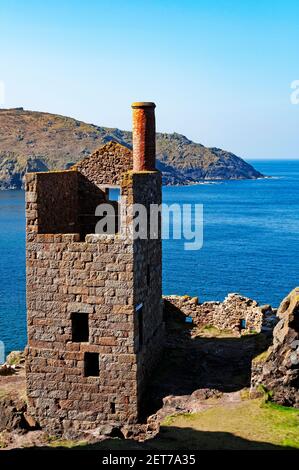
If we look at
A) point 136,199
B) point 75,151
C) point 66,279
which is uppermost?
point 75,151

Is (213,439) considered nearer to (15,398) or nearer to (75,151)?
(15,398)

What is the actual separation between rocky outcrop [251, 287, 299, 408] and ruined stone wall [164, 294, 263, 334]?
6.57 m

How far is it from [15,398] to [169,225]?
72034mm

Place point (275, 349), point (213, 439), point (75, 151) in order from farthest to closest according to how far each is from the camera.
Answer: point (75, 151)
point (275, 349)
point (213, 439)

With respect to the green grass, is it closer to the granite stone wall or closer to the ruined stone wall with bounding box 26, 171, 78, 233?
the granite stone wall

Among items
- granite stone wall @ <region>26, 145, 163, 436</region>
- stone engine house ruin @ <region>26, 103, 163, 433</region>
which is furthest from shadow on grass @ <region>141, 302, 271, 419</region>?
granite stone wall @ <region>26, 145, 163, 436</region>

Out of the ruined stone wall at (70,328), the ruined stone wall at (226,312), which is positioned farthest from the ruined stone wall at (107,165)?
the ruined stone wall at (226,312)

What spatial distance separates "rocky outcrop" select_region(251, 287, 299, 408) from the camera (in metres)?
18.2

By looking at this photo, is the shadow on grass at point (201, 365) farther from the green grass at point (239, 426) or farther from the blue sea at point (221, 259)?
the blue sea at point (221, 259)

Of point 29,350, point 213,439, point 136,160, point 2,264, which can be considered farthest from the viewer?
point 2,264

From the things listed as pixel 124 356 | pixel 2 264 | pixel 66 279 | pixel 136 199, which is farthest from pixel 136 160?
pixel 2 264

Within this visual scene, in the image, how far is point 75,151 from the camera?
631 feet

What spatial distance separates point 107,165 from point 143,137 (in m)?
2.13

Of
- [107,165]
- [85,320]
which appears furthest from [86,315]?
[107,165]
